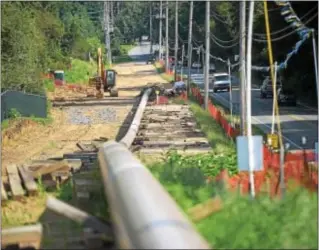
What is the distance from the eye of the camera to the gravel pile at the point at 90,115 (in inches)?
1561

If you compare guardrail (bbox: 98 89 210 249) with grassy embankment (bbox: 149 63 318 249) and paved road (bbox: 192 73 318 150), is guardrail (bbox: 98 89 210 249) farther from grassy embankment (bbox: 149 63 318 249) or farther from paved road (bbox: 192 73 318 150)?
paved road (bbox: 192 73 318 150)

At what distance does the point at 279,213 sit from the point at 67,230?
3.90 metres

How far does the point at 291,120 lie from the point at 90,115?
11.0 metres

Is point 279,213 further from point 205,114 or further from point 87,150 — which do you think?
point 205,114

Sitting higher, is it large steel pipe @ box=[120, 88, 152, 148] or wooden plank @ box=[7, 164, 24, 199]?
wooden plank @ box=[7, 164, 24, 199]

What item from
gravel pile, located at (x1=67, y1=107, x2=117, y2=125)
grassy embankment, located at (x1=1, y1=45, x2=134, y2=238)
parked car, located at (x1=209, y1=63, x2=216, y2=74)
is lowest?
parked car, located at (x1=209, y1=63, x2=216, y2=74)

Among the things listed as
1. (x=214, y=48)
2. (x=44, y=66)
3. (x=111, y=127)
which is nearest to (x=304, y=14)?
(x=111, y=127)

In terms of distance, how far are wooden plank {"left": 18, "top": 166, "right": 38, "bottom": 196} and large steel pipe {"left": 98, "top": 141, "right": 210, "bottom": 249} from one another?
396 cm

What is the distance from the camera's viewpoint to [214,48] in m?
96.4

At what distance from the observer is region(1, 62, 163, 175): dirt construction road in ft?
90.4

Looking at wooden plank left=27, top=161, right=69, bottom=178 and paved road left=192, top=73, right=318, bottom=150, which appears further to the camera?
paved road left=192, top=73, right=318, bottom=150

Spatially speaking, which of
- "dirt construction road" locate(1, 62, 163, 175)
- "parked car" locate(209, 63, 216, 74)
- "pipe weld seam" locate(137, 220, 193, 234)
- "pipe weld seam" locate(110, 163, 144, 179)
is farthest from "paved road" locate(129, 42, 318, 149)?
"parked car" locate(209, 63, 216, 74)

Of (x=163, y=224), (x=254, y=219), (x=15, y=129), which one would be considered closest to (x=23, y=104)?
(x=15, y=129)

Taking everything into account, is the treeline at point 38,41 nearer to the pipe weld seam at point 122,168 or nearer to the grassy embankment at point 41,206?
the grassy embankment at point 41,206
